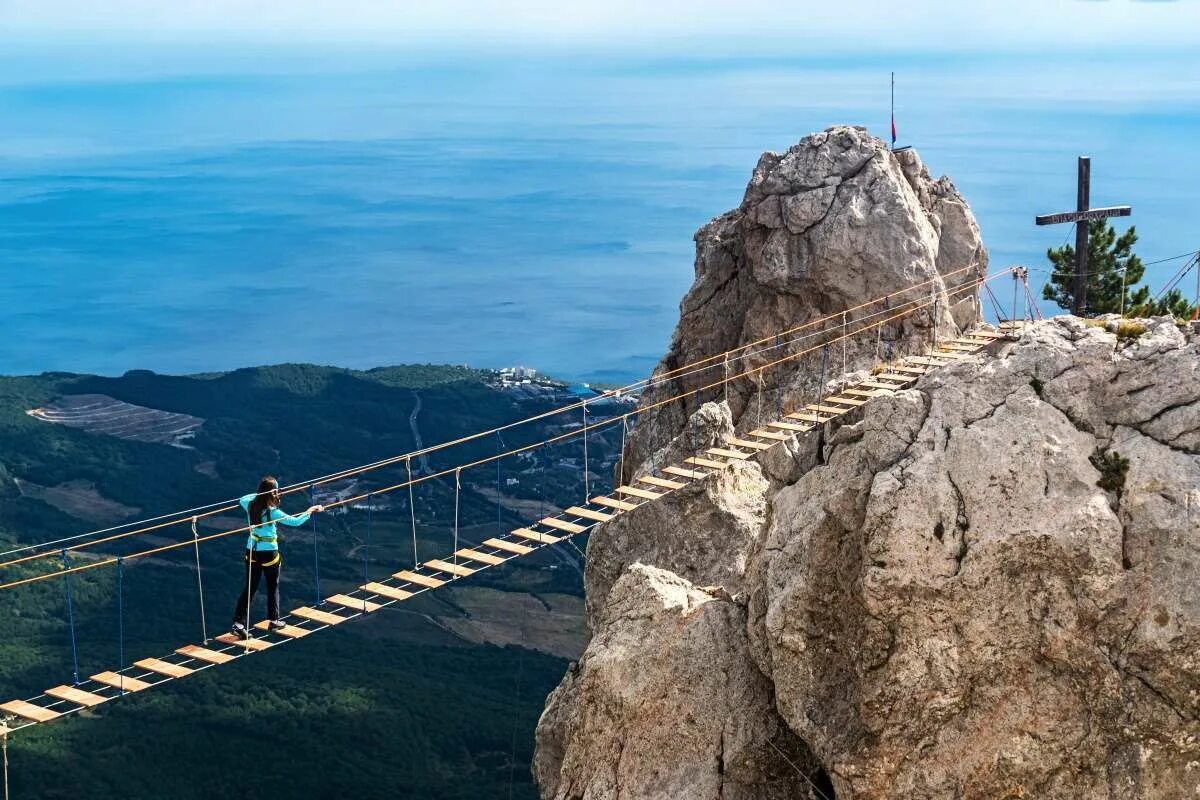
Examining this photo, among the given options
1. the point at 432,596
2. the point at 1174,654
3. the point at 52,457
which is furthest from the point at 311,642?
the point at 1174,654

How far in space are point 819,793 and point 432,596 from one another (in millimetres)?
84193

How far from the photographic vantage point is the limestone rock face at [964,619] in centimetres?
1933

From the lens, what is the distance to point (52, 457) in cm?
14038

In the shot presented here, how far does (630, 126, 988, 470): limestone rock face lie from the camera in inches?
1499

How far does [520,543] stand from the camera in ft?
89.9

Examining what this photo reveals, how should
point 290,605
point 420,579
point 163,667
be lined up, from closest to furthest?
point 163,667 < point 420,579 < point 290,605

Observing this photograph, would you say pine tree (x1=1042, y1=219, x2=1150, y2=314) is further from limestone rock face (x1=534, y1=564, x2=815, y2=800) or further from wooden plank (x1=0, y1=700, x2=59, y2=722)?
wooden plank (x1=0, y1=700, x2=59, y2=722)

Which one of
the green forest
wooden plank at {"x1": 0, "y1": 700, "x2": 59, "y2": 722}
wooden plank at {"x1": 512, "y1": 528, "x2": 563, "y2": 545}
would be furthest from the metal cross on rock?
wooden plank at {"x1": 0, "y1": 700, "x2": 59, "y2": 722}

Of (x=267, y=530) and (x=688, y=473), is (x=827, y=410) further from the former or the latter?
(x=267, y=530)

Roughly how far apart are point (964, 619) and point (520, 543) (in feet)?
31.8

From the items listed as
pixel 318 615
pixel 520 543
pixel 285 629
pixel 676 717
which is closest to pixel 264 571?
pixel 285 629

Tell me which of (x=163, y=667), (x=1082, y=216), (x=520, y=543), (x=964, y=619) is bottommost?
(x=163, y=667)

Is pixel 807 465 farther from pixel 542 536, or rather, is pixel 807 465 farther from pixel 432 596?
pixel 432 596

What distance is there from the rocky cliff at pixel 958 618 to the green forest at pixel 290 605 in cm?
2315
